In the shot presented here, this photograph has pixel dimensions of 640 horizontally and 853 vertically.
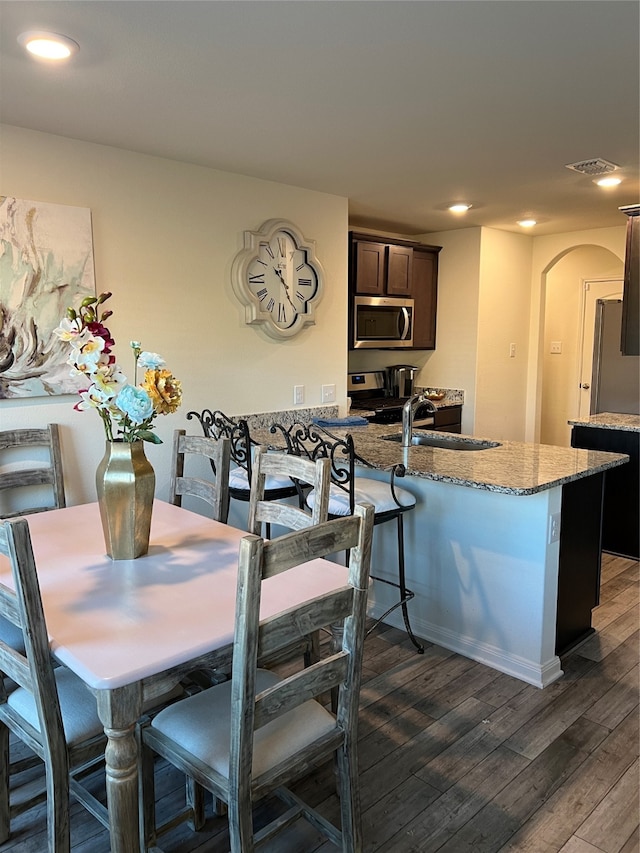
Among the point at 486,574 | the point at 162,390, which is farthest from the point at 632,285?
the point at 162,390

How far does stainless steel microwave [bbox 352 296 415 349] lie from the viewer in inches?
192

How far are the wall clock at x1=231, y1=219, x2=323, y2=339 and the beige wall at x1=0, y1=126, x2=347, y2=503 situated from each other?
68mm

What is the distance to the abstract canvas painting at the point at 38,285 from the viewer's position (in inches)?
111

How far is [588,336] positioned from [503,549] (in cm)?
484

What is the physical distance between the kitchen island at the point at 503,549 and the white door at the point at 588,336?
4.06 m

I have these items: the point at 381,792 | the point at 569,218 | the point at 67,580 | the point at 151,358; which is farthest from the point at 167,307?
the point at 569,218

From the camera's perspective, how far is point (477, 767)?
2057 mm

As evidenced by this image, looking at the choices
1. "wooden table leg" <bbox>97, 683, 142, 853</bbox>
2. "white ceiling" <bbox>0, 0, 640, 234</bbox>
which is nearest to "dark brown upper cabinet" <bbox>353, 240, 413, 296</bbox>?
"white ceiling" <bbox>0, 0, 640, 234</bbox>

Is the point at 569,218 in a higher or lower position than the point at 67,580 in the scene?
higher

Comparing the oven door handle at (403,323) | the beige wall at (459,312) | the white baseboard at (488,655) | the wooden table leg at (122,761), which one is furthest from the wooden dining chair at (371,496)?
the beige wall at (459,312)

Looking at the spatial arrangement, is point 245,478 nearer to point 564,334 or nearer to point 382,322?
point 382,322

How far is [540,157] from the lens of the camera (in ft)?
10.7

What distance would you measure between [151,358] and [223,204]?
6.92 ft

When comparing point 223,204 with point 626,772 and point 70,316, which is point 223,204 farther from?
point 626,772
